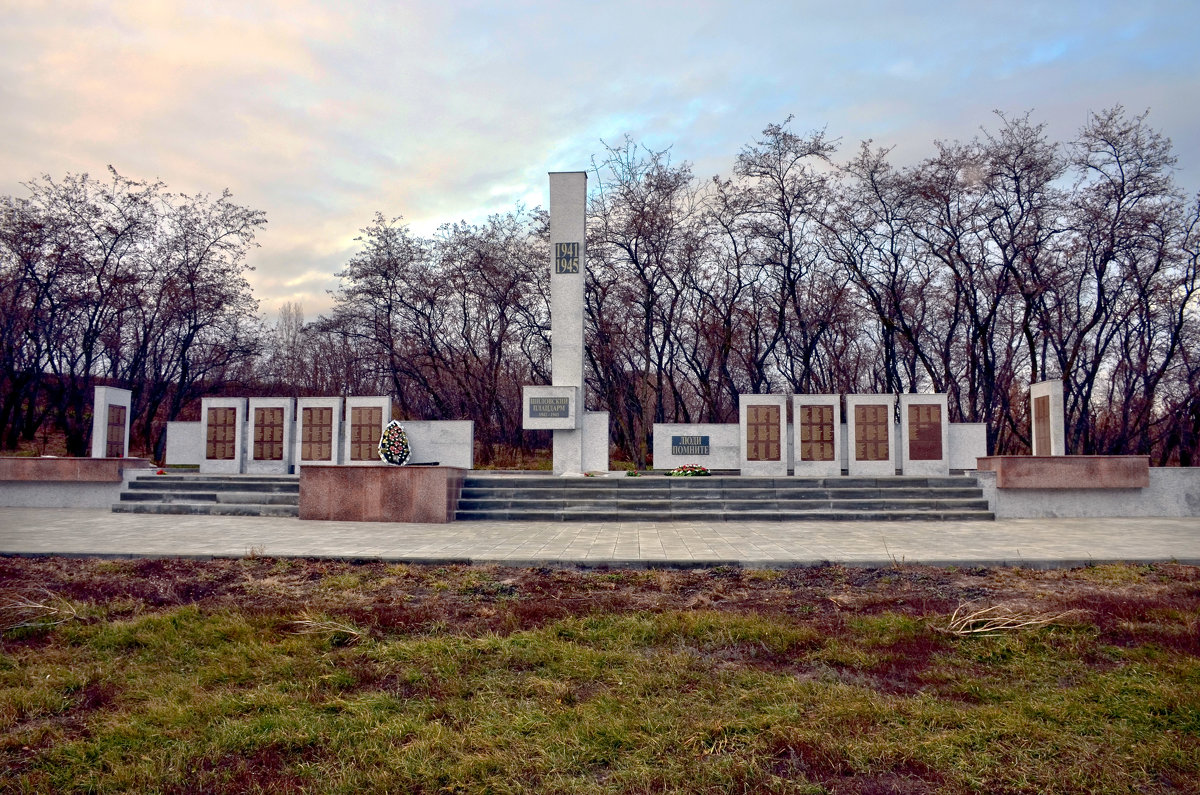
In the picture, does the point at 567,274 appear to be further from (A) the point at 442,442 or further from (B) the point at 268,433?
(B) the point at 268,433

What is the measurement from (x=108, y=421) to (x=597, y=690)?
62.8 feet

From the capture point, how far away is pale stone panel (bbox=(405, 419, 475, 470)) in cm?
1850

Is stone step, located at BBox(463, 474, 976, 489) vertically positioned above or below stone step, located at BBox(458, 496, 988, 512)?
above

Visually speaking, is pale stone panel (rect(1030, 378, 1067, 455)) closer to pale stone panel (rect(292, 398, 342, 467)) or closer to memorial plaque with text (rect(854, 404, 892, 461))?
memorial plaque with text (rect(854, 404, 892, 461))

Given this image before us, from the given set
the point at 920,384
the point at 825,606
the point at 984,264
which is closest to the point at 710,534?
the point at 825,606

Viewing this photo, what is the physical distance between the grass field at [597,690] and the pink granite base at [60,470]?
36.4 feet

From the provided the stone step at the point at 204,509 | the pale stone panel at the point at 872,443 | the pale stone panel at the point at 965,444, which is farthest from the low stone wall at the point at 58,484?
the pale stone panel at the point at 965,444

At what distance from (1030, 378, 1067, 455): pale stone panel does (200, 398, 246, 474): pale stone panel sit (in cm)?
1949

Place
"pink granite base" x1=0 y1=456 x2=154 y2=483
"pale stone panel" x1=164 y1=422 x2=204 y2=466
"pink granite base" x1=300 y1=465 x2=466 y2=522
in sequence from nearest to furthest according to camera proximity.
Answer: "pink granite base" x1=300 y1=465 x2=466 y2=522, "pink granite base" x1=0 y1=456 x2=154 y2=483, "pale stone panel" x1=164 y1=422 x2=204 y2=466

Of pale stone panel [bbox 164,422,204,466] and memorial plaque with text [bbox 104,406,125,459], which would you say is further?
pale stone panel [bbox 164,422,204,466]

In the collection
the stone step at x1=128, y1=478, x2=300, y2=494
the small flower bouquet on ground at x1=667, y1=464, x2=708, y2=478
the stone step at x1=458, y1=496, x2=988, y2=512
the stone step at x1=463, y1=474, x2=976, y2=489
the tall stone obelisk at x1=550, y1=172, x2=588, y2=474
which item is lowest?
the stone step at x1=458, y1=496, x2=988, y2=512

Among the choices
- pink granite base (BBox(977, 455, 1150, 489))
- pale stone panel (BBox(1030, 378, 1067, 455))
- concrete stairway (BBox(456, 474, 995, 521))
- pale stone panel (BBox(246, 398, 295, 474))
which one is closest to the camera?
concrete stairway (BBox(456, 474, 995, 521))

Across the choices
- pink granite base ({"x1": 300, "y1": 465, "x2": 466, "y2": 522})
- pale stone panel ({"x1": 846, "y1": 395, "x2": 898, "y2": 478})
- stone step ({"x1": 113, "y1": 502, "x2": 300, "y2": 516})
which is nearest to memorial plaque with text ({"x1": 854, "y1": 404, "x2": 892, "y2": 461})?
pale stone panel ({"x1": 846, "y1": 395, "x2": 898, "y2": 478})

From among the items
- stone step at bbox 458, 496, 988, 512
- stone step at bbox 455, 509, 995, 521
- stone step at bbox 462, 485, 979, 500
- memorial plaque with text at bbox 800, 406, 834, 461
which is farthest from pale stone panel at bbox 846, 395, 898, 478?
stone step at bbox 455, 509, 995, 521
